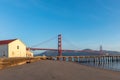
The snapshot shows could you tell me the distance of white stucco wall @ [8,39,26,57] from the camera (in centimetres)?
3886

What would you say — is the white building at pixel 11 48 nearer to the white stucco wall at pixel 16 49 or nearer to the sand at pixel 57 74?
the white stucco wall at pixel 16 49

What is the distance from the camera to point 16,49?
134 ft

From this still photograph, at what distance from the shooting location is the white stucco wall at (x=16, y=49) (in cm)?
3886

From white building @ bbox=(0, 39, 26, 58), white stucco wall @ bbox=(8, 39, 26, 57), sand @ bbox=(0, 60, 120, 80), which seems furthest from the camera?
white stucco wall @ bbox=(8, 39, 26, 57)

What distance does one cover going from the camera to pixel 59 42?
3019 inches

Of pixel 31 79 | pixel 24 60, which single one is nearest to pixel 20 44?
pixel 24 60

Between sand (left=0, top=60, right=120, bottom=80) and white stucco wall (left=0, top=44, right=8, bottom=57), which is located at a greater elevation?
white stucco wall (left=0, top=44, right=8, bottom=57)

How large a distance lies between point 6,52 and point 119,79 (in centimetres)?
2912

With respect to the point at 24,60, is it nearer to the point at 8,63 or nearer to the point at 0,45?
the point at 8,63

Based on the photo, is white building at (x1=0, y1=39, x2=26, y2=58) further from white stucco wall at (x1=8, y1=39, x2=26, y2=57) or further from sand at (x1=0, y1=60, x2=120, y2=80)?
sand at (x1=0, y1=60, x2=120, y2=80)

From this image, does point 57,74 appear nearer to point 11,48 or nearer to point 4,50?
point 11,48

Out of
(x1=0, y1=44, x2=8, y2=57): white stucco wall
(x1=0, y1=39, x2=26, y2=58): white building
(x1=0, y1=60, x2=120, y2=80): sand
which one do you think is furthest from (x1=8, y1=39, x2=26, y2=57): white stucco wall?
(x1=0, y1=60, x2=120, y2=80): sand

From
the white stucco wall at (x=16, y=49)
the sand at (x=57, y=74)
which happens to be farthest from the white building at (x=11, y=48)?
the sand at (x=57, y=74)

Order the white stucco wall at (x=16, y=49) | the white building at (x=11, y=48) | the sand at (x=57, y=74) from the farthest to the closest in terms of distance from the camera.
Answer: the white stucco wall at (x=16, y=49)
the white building at (x=11, y=48)
the sand at (x=57, y=74)
